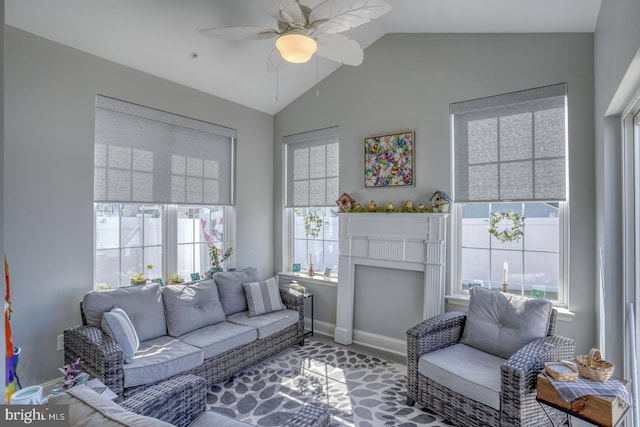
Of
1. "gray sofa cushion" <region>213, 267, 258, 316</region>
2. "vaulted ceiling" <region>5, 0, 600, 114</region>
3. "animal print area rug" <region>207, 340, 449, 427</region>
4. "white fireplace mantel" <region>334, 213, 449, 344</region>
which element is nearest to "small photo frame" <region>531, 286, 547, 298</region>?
"white fireplace mantel" <region>334, 213, 449, 344</region>

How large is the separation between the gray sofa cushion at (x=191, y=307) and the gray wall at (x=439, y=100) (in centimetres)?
145

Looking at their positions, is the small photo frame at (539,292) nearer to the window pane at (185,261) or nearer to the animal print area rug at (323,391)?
the animal print area rug at (323,391)

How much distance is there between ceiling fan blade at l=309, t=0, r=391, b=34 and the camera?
6.41ft

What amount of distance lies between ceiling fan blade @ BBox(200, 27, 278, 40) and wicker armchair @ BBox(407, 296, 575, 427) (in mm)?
2467

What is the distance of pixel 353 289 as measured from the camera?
404 cm

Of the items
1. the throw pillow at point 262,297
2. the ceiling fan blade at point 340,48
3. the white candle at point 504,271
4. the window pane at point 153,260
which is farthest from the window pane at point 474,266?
the window pane at point 153,260

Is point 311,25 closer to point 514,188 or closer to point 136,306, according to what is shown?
point 514,188

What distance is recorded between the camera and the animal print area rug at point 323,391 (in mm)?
2564

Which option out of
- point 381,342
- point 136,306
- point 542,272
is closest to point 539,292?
point 542,272

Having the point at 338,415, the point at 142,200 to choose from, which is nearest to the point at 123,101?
the point at 142,200

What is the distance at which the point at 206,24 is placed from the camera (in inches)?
121

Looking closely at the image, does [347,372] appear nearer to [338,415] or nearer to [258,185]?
[338,415]

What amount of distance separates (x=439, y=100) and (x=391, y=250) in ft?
5.36

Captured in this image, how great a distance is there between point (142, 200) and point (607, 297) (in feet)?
12.8
